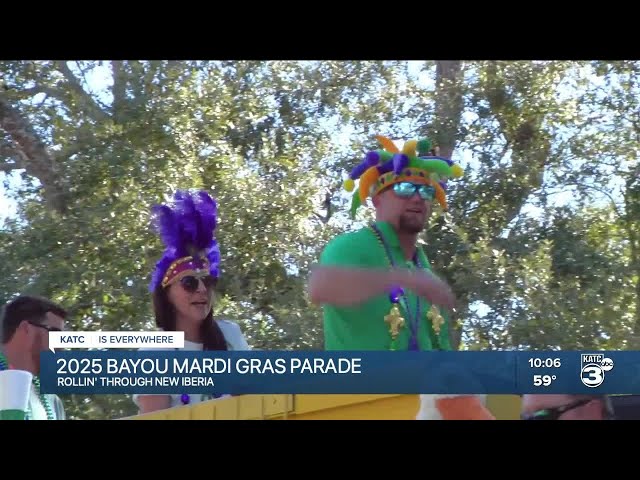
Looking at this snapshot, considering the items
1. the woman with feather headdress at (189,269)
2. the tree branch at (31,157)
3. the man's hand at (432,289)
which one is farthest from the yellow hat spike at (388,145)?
the tree branch at (31,157)

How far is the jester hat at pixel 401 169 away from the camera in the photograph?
439 centimetres

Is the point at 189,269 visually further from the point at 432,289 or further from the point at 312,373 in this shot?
the point at 432,289

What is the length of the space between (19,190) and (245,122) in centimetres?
92

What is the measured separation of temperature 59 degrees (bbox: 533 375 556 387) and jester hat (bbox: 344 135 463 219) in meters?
0.74

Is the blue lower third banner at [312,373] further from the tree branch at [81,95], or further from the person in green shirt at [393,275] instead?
the tree branch at [81,95]

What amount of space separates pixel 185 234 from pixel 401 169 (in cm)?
86

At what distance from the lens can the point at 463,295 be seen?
4.44 meters

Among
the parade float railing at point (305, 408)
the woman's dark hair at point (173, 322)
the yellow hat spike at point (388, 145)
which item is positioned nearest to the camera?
the parade float railing at point (305, 408)

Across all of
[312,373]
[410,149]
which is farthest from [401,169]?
[312,373]

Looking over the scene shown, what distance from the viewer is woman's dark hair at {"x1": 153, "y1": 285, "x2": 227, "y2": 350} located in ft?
14.1

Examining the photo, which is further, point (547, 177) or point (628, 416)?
point (547, 177)

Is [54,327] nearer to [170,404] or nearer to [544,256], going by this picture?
[170,404]

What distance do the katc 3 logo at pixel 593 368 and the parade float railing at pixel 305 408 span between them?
28cm

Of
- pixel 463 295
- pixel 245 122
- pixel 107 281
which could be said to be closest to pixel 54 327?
pixel 107 281
